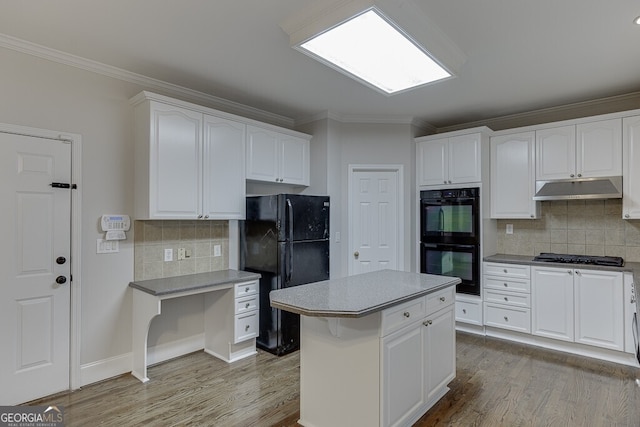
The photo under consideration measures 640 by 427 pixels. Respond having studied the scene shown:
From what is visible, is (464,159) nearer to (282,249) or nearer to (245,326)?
(282,249)

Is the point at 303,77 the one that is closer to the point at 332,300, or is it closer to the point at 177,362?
the point at 332,300

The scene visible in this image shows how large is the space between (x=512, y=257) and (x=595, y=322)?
0.99 metres

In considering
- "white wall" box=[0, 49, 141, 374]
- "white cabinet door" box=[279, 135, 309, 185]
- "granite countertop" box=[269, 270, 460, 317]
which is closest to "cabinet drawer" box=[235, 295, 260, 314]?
"white wall" box=[0, 49, 141, 374]

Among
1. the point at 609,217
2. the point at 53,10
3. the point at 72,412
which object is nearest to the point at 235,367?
the point at 72,412

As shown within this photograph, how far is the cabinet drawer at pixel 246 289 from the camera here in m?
3.35

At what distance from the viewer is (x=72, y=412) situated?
2.46 m

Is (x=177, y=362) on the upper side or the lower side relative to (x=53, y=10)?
lower

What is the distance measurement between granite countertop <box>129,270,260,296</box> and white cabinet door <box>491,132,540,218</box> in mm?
2973

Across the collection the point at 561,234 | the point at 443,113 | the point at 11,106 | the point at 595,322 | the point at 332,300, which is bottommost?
the point at 595,322

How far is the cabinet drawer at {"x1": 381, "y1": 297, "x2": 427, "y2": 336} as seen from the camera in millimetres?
1996

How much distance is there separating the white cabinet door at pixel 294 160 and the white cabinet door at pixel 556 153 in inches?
105

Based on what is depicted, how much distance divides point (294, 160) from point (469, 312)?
109 inches

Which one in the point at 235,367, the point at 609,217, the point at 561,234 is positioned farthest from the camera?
the point at 561,234

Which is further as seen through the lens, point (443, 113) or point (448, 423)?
point (443, 113)
